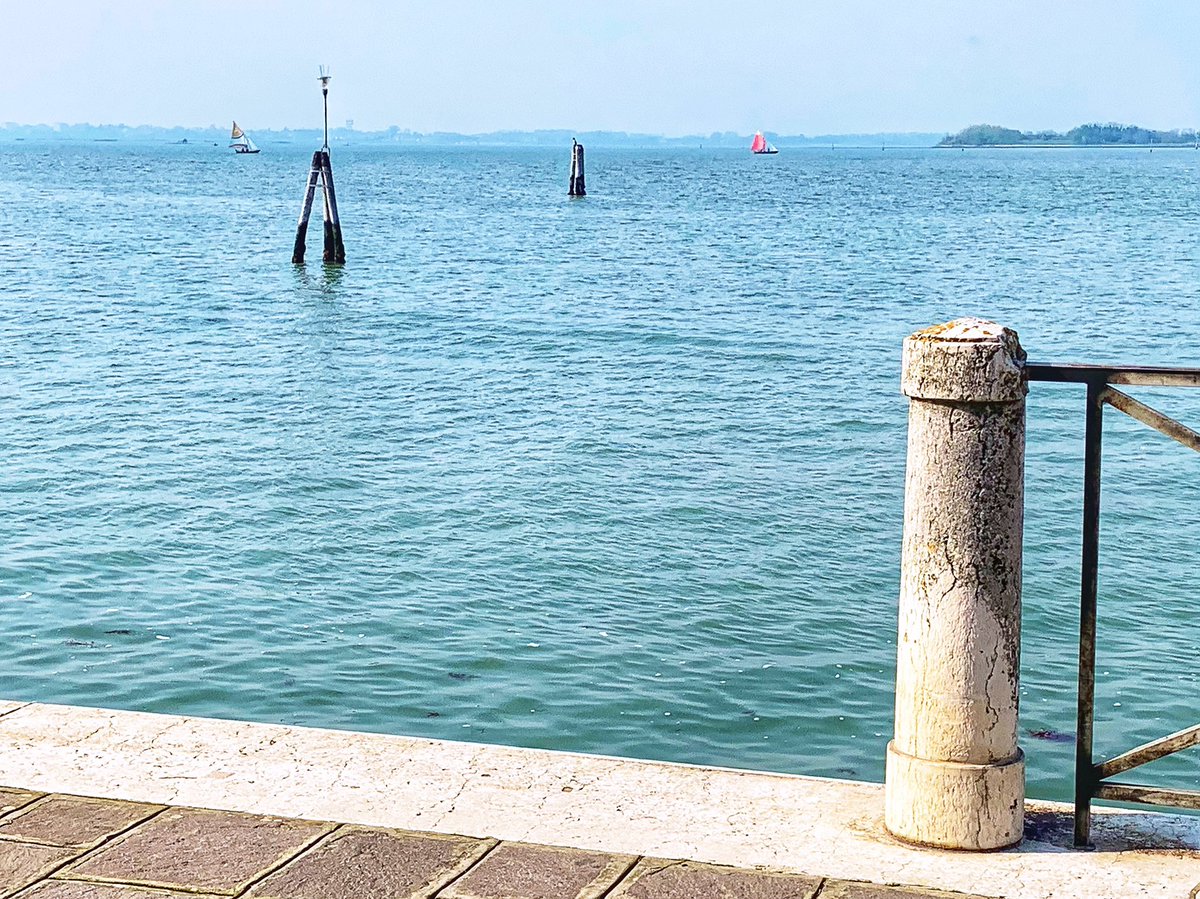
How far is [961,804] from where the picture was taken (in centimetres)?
384

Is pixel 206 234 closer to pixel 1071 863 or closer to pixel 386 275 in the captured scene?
pixel 386 275

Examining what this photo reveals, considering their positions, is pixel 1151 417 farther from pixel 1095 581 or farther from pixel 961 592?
pixel 961 592

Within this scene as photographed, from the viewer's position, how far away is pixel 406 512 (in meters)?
13.6

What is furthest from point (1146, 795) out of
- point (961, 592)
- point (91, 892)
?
point (91, 892)

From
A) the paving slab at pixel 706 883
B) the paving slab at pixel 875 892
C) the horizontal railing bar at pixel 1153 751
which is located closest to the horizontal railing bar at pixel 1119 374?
the horizontal railing bar at pixel 1153 751

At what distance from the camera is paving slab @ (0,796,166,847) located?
3787mm

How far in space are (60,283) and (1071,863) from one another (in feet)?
114

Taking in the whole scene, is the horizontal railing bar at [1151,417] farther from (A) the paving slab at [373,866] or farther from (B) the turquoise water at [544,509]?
(B) the turquoise water at [544,509]

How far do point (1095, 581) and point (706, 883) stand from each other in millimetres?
1255

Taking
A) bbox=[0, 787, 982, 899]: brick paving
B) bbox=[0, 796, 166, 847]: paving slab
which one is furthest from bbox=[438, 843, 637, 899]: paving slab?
bbox=[0, 796, 166, 847]: paving slab

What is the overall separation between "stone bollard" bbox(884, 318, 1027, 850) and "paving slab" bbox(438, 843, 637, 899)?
816mm

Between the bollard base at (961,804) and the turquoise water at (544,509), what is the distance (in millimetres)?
4215

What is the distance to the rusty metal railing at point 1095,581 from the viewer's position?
12.4ft

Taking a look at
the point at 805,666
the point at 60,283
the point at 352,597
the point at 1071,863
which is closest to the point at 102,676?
the point at 352,597
